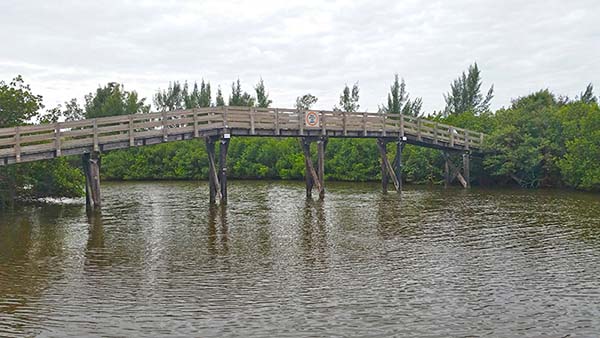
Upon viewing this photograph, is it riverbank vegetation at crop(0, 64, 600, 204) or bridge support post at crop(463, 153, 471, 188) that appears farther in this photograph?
bridge support post at crop(463, 153, 471, 188)

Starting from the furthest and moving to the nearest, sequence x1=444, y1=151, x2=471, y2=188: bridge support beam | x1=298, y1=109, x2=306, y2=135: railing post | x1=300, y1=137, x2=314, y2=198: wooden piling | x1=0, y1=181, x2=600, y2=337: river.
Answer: x1=444, y1=151, x2=471, y2=188: bridge support beam < x1=300, y1=137, x2=314, y2=198: wooden piling < x1=298, y1=109, x2=306, y2=135: railing post < x1=0, y1=181, x2=600, y2=337: river

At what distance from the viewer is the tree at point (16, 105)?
26.9 metres

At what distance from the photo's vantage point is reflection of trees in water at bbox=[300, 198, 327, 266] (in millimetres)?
15291

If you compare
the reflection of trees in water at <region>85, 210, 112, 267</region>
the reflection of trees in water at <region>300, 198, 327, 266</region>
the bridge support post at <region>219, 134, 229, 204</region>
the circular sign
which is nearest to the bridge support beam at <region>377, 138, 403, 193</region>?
the circular sign

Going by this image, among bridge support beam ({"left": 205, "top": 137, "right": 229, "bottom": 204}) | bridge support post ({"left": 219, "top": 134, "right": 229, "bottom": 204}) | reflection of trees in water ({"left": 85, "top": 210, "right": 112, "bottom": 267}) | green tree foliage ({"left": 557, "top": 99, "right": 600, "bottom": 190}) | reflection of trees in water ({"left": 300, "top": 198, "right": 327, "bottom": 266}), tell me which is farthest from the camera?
green tree foliage ({"left": 557, "top": 99, "right": 600, "bottom": 190})

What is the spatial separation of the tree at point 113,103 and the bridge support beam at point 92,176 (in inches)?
2243

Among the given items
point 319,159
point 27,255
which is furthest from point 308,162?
point 27,255

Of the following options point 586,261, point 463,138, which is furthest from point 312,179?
point 586,261

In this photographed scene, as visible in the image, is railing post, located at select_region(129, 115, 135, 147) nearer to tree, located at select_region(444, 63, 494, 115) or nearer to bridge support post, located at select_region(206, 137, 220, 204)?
bridge support post, located at select_region(206, 137, 220, 204)

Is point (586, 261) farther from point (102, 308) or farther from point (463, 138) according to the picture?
point (463, 138)

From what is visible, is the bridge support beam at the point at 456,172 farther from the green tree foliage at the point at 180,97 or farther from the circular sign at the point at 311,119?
the green tree foliage at the point at 180,97

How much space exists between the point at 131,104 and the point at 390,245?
241 ft

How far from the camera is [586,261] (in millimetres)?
14492

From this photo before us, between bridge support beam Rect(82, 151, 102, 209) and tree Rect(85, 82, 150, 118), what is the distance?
57.0 meters
